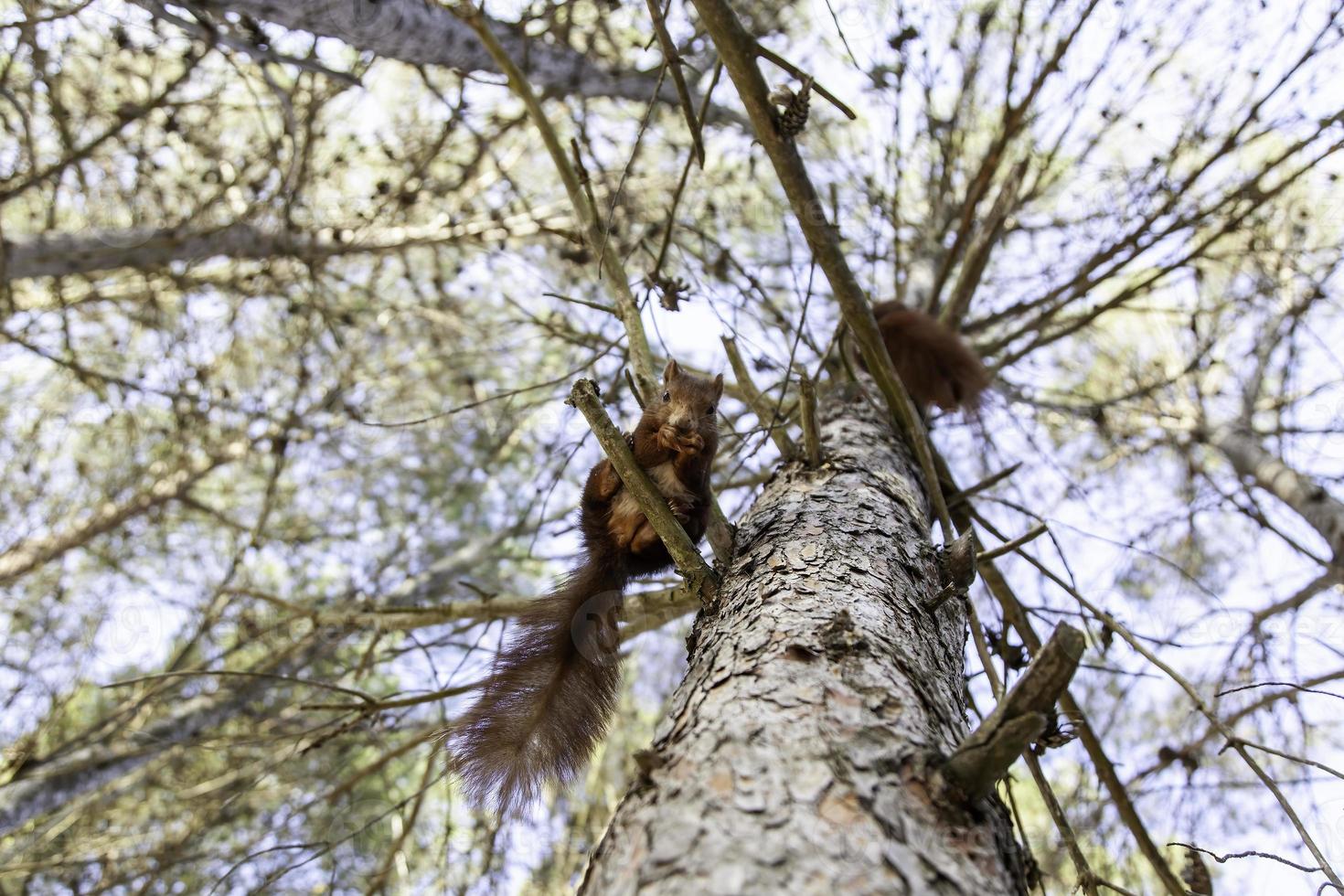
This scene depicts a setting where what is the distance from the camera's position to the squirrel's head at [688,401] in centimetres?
258

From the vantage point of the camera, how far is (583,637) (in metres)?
2.19

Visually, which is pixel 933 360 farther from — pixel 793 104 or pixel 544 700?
pixel 544 700

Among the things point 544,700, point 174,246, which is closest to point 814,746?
point 544,700

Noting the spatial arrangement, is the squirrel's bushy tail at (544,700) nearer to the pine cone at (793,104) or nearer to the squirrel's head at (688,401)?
the squirrel's head at (688,401)

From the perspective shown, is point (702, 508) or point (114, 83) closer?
point (702, 508)

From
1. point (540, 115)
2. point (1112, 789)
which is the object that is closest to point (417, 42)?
point (540, 115)

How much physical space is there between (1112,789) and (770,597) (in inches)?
49.6

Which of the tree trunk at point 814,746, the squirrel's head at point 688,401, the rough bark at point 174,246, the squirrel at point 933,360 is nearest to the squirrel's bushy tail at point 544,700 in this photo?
the tree trunk at point 814,746

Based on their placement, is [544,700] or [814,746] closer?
[814,746]

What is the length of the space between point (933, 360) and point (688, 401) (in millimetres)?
1313

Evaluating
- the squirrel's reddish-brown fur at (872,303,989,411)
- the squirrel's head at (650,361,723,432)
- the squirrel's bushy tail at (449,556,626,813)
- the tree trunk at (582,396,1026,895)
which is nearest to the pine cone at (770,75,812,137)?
the squirrel's head at (650,361,723,432)

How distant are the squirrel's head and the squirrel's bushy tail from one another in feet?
1.68

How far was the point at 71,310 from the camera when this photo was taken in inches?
213

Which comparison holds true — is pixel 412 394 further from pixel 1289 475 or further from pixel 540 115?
pixel 1289 475
